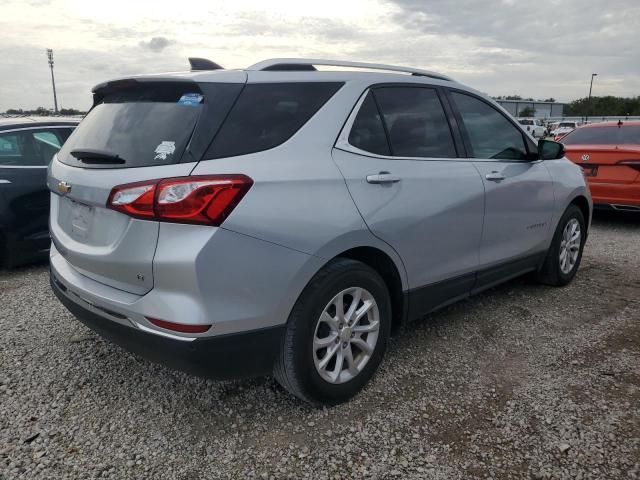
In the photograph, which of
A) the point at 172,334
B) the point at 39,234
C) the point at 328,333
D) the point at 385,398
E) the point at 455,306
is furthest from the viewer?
the point at 39,234

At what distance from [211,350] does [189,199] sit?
65 cm

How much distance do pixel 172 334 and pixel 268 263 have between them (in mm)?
503

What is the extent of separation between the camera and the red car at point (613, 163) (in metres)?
7.04

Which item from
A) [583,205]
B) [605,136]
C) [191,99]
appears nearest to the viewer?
[191,99]

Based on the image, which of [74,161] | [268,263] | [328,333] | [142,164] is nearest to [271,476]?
[328,333]

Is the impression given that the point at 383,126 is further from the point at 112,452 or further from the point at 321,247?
the point at 112,452

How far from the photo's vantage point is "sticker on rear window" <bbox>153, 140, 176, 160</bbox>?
7.65ft

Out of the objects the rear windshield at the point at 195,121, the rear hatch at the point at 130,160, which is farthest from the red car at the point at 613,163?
the rear hatch at the point at 130,160

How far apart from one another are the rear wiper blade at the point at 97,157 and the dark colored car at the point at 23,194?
2802 mm

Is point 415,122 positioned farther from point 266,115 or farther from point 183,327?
point 183,327

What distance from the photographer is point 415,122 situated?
10.7 feet

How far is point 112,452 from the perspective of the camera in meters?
2.47

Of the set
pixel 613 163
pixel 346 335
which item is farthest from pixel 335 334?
pixel 613 163

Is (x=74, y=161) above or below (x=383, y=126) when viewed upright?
below
